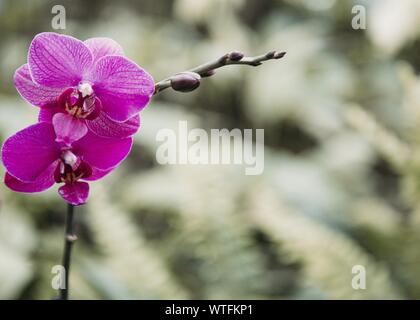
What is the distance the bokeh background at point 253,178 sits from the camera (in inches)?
43.7

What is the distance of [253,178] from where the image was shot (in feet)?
4.93

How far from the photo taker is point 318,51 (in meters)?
1.87

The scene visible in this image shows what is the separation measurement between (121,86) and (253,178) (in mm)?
1050

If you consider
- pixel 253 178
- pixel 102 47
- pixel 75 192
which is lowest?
pixel 75 192

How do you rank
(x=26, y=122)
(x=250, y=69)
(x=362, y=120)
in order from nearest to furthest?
(x=362, y=120) → (x=26, y=122) → (x=250, y=69)

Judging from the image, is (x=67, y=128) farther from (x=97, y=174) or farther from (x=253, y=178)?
A: (x=253, y=178)

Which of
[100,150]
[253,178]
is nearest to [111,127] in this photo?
[100,150]

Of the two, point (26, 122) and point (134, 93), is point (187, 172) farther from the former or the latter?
point (134, 93)

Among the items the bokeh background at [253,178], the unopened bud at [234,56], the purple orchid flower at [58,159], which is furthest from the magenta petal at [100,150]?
the bokeh background at [253,178]

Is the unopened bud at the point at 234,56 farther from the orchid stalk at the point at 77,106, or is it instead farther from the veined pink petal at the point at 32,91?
the veined pink petal at the point at 32,91

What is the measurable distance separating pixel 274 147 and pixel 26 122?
94cm

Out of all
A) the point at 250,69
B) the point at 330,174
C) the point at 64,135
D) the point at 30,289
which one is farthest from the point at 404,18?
the point at 64,135

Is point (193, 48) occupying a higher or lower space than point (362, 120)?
higher
